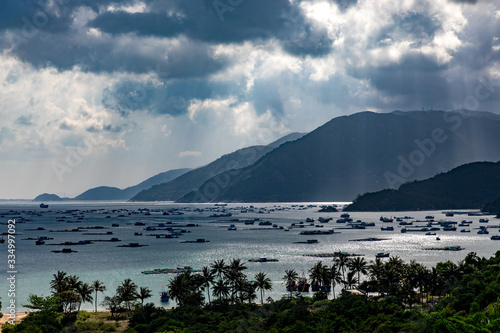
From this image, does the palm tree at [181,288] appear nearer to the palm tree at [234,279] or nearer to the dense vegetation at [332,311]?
the dense vegetation at [332,311]

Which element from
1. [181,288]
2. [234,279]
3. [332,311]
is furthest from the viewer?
[234,279]

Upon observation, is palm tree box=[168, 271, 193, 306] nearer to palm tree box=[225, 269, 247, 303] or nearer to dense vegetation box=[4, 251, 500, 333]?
dense vegetation box=[4, 251, 500, 333]

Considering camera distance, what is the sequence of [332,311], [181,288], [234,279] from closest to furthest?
[332,311] → [181,288] → [234,279]

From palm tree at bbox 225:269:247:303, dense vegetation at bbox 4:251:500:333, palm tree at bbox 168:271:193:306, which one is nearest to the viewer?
dense vegetation at bbox 4:251:500:333

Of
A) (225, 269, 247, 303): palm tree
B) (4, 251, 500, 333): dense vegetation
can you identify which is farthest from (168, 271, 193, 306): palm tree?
(225, 269, 247, 303): palm tree

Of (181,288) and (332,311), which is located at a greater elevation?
(181,288)

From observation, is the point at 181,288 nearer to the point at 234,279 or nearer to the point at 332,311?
the point at 234,279

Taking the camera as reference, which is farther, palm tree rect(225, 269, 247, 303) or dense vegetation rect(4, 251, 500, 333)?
palm tree rect(225, 269, 247, 303)

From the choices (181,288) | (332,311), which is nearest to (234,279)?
(181,288)

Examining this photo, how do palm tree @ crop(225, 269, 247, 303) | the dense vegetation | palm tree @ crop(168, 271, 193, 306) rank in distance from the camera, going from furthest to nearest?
palm tree @ crop(225, 269, 247, 303) < palm tree @ crop(168, 271, 193, 306) < the dense vegetation

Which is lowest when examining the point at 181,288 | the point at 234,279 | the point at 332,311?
the point at 332,311

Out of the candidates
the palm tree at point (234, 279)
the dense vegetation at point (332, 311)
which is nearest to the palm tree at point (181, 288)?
the dense vegetation at point (332, 311)
